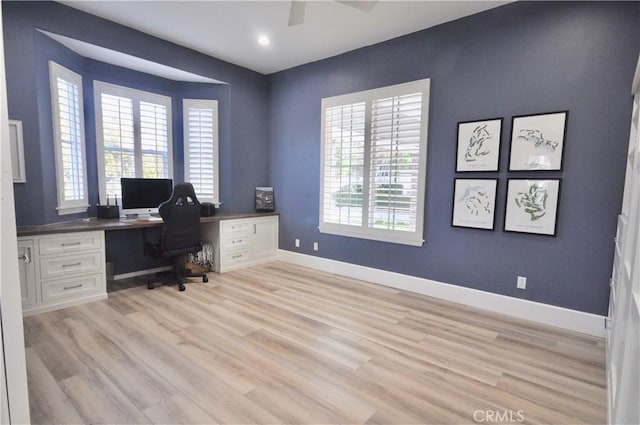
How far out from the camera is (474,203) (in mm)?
3160

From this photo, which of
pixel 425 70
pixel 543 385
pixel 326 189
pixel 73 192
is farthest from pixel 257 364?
pixel 425 70

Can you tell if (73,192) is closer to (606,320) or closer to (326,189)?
(326,189)

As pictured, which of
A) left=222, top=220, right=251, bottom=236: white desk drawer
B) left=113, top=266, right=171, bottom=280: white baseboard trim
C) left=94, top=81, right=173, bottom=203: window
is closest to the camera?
left=94, top=81, right=173, bottom=203: window

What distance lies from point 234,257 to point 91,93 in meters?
2.71

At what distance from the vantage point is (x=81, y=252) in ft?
10.4

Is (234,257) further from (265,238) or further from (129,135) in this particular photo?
(129,135)

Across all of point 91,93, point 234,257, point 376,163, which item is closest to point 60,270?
Answer: point 234,257

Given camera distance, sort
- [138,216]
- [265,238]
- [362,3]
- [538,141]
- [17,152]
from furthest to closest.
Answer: [265,238] → [138,216] → [17,152] → [538,141] → [362,3]

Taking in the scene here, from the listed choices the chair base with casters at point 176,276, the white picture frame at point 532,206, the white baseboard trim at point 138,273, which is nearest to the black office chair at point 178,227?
the chair base with casters at point 176,276

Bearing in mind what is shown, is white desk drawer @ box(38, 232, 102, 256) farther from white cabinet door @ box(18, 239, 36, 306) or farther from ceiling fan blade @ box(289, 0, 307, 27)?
ceiling fan blade @ box(289, 0, 307, 27)

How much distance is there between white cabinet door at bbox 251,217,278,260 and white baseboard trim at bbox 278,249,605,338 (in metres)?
0.87

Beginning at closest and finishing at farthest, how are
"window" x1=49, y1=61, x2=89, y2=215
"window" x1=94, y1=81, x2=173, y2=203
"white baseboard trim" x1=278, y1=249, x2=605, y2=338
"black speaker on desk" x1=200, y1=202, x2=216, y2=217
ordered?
"white baseboard trim" x1=278, y1=249, x2=605, y2=338, "window" x1=49, y1=61, x2=89, y2=215, "window" x1=94, y1=81, x2=173, y2=203, "black speaker on desk" x1=200, y1=202, x2=216, y2=217

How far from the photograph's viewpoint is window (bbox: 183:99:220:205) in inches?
181

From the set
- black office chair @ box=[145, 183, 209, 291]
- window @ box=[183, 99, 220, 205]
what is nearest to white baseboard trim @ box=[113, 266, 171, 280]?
black office chair @ box=[145, 183, 209, 291]
